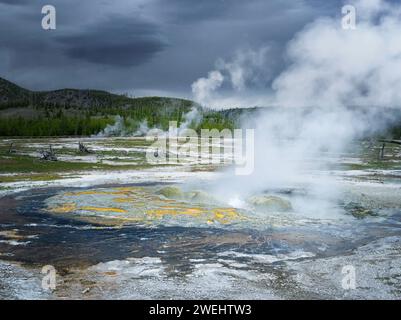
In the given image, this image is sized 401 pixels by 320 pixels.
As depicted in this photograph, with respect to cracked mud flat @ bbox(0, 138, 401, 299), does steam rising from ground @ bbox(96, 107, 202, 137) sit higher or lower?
higher

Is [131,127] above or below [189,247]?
above

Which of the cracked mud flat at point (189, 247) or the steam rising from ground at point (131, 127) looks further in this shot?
the steam rising from ground at point (131, 127)

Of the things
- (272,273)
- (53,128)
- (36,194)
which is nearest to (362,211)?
(272,273)

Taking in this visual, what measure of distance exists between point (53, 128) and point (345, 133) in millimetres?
85398

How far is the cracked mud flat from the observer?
9836 mm

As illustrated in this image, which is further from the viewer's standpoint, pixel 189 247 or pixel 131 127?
pixel 131 127

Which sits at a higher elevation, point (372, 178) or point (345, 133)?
point (345, 133)

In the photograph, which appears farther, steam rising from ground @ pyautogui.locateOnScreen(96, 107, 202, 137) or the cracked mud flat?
steam rising from ground @ pyautogui.locateOnScreen(96, 107, 202, 137)

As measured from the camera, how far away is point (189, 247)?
13.2 m

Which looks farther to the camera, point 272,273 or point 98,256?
point 98,256

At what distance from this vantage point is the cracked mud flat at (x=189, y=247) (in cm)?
984

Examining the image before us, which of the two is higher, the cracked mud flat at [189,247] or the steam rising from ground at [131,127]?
the steam rising from ground at [131,127]
